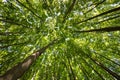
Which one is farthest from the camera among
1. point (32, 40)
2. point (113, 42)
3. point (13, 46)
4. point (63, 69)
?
point (32, 40)

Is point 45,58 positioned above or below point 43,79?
above

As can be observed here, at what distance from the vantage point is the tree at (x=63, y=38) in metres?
9.37

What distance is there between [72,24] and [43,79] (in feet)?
15.8

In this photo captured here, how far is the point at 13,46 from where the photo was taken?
1111 cm

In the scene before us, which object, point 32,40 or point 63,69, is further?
point 32,40

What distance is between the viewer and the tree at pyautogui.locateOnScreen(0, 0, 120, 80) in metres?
9.37

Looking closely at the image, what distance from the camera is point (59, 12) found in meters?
12.0

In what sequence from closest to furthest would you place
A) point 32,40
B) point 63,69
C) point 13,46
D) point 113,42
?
1. point 113,42
2. point 63,69
3. point 13,46
4. point 32,40

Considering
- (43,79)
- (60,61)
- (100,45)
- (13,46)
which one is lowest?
(43,79)

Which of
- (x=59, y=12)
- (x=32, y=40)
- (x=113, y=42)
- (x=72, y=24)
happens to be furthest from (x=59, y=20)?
(x=113, y=42)

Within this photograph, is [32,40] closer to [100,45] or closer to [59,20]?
[59,20]

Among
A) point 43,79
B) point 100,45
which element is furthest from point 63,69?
point 100,45

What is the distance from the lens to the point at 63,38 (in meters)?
11.8

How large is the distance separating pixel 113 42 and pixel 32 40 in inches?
253
